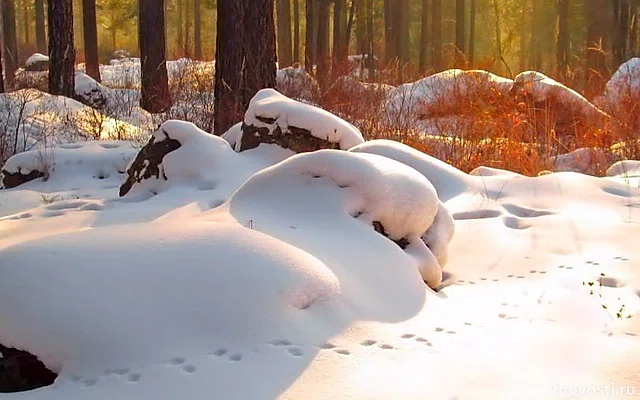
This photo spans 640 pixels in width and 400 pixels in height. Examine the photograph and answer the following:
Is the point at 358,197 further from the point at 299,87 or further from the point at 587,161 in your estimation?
the point at 299,87

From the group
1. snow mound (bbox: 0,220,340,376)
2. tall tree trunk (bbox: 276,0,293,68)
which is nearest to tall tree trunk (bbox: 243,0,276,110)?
snow mound (bbox: 0,220,340,376)

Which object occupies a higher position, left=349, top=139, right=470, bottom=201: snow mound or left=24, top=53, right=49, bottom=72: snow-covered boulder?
left=24, top=53, right=49, bottom=72: snow-covered boulder

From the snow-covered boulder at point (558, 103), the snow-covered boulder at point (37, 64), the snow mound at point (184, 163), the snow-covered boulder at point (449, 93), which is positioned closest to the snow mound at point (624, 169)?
the snow mound at point (184, 163)

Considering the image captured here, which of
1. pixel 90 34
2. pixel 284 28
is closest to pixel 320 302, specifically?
pixel 90 34

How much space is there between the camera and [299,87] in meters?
8.07

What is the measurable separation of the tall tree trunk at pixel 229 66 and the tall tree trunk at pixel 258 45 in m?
0.06

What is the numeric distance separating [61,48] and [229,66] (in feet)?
14.1

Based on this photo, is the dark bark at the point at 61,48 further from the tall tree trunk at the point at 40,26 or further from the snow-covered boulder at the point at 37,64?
the tall tree trunk at the point at 40,26

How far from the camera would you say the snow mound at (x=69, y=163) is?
4906 mm

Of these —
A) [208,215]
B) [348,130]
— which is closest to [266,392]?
[208,215]

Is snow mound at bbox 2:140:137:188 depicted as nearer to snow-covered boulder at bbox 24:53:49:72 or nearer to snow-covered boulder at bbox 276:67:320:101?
snow-covered boulder at bbox 276:67:320:101

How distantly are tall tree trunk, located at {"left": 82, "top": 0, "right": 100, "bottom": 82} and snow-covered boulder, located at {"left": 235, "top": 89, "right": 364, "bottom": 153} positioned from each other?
427 inches

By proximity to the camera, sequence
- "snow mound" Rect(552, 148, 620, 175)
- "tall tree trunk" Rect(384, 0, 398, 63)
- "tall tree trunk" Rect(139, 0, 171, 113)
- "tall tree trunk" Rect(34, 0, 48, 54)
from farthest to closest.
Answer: "tall tree trunk" Rect(34, 0, 48, 54) → "tall tree trunk" Rect(384, 0, 398, 63) → "tall tree trunk" Rect(139, 0, 171, 113) → "snow mound" Rect(552, 148, 620, 175)

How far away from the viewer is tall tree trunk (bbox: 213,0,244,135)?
5984 mm
